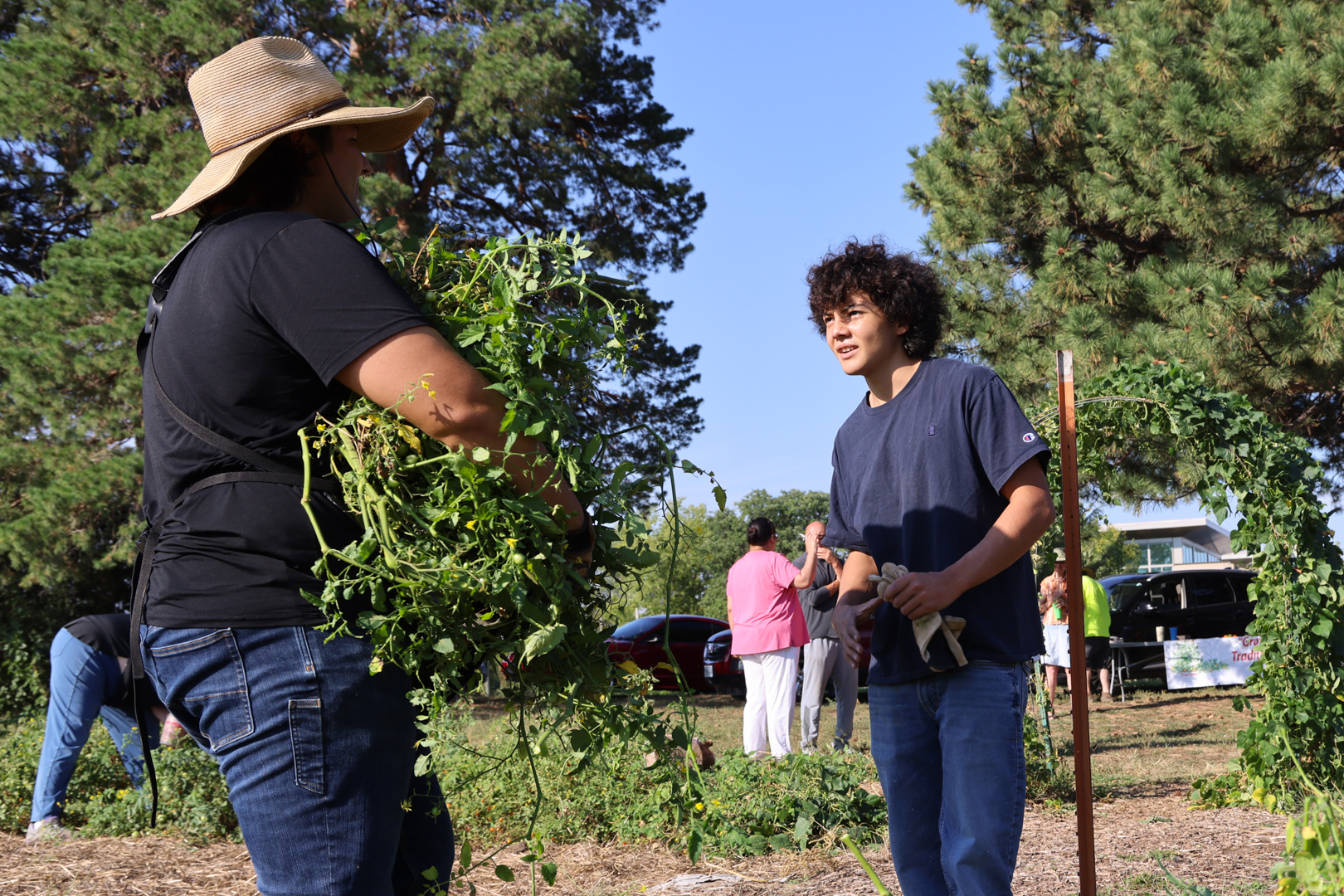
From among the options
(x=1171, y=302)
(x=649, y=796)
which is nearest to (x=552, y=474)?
(x=649, y=796)

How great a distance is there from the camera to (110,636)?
540 centimetres

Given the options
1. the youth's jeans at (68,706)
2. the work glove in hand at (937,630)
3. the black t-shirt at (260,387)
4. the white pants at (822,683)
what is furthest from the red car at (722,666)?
the black t-shirt at (260,387)

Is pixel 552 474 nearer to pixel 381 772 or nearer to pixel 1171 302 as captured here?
pixel 381 772

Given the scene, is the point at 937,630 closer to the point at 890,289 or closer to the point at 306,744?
the point at 890,289

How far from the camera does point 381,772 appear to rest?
148cm

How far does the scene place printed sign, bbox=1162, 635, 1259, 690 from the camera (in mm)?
13180

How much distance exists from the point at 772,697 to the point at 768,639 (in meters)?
0.43

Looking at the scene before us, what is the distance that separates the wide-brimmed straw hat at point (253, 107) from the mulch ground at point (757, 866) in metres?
3.48

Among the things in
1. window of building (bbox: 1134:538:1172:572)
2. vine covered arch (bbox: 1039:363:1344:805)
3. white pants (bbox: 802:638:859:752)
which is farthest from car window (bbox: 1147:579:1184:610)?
window of building (bbox: 1134:538:1172:572)

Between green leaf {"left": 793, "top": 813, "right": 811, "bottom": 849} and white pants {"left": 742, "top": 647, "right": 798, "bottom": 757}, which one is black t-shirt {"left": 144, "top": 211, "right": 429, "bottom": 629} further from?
white pants {"left": 742, "top": 647, "right": 798, "bottom": 757}

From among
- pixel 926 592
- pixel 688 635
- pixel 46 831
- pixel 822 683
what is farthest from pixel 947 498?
pixel 688 635

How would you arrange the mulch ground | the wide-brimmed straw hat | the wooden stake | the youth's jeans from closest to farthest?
the wide-brimmed straw hat
the wooden stake
the mulch ground
the youth's jeans

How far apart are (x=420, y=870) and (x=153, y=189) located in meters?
10.9

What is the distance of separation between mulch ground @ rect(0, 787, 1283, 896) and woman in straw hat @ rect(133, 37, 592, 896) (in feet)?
9.96
